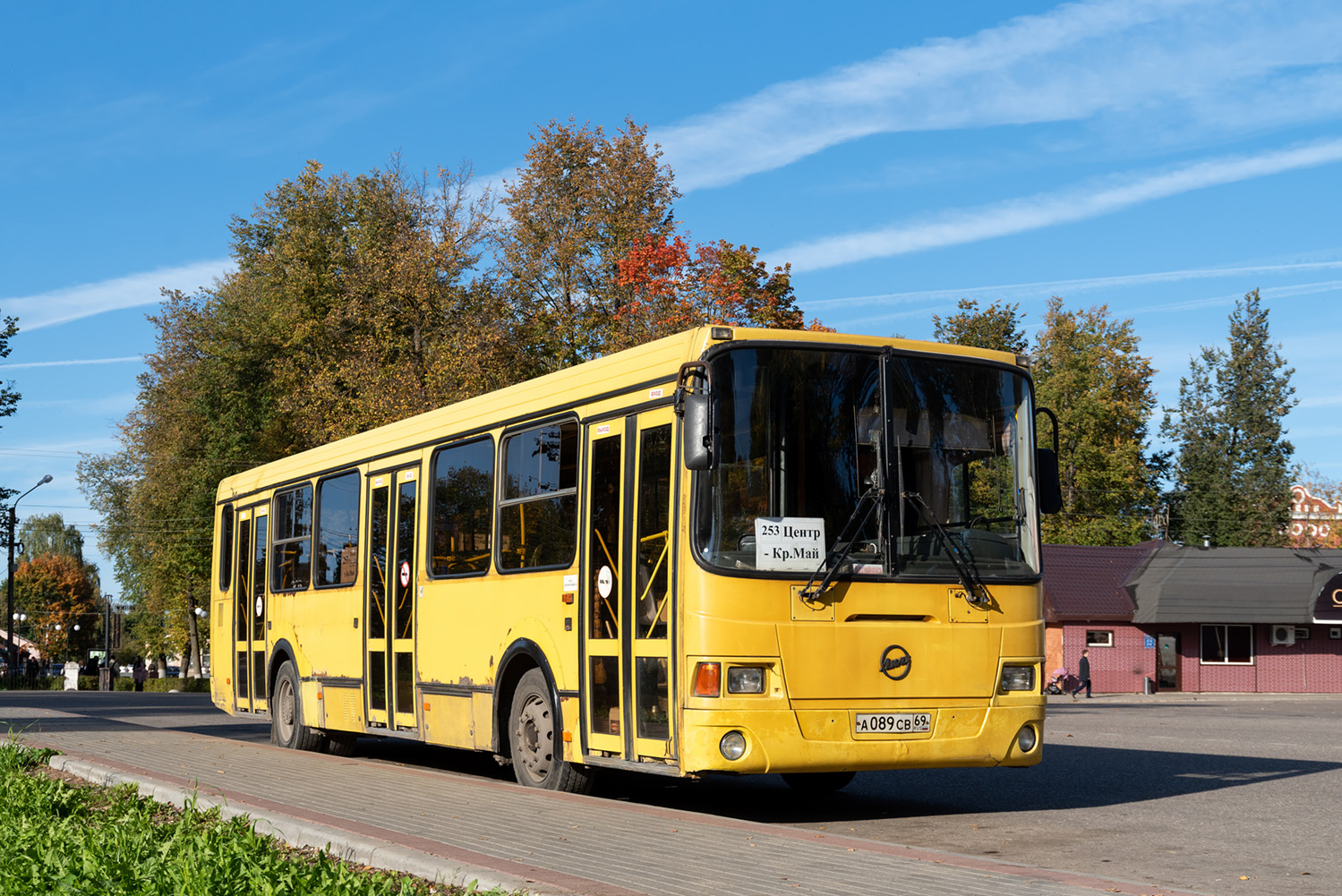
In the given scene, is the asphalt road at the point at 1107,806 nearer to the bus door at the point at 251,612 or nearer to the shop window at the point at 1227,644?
the bus door at the point at 251,612

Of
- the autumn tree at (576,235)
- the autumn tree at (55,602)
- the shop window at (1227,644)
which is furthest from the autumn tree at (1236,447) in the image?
the autumn tree at (55,602)

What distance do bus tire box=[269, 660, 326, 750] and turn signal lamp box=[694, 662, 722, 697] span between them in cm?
902

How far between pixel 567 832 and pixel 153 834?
231 cm

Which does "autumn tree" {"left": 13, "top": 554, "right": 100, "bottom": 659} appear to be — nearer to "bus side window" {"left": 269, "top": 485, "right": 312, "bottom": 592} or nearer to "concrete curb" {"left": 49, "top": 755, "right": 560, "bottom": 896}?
"bus side window" {"left": 269, "top": 485, "right": 312, "bottom": 592}

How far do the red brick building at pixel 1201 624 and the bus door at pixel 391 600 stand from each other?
4160 centimetres

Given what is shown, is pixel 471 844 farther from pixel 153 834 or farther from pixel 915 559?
pixel 915 559

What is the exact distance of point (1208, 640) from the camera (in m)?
55.5

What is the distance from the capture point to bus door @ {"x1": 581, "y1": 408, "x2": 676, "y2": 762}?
32.5 ft

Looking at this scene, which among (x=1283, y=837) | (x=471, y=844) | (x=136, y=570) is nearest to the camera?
(x=471, y=844)

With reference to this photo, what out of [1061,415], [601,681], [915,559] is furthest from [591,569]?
[1061,415]

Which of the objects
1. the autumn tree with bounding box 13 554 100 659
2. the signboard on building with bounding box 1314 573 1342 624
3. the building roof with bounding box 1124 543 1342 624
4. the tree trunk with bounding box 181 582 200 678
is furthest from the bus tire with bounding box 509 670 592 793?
the autumn tree with bounding box 13 554 100 659

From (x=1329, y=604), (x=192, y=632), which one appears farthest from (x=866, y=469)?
(x=192, y=632)

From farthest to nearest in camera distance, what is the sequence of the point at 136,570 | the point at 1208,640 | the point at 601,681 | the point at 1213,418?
the point at 1213,418, the point at 136,570, the point at 1208,640, the point at 601,681

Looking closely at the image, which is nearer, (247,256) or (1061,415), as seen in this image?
(247,256)
